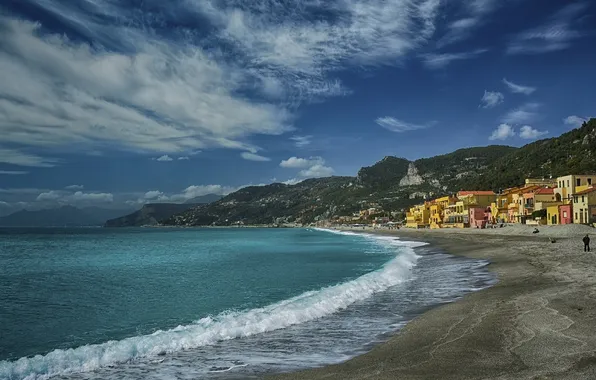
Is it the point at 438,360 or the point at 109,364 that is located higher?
the point at 438,360

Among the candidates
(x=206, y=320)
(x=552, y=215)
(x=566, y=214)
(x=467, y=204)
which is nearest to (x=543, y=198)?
(x=552, y=215)

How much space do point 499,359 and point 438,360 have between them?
1.14 meters

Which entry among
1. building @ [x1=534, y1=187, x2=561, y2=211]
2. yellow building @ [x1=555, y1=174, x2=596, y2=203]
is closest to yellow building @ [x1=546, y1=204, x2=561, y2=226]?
yellow building @ [x1=555, y1=174, x2=596, y2=203]

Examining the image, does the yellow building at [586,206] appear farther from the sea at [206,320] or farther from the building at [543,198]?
the sea at [206,320]

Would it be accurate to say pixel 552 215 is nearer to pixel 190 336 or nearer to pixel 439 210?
pixel 439 210

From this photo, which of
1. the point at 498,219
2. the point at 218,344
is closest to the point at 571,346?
the point at 218,344

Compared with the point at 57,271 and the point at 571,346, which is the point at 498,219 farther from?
the point at 571,346

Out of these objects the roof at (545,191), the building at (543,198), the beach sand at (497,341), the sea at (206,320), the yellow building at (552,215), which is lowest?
the sea at (206,320)

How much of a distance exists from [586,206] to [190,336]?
2416 inches

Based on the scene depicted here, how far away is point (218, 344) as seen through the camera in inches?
462

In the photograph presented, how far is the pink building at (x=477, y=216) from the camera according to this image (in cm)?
9711

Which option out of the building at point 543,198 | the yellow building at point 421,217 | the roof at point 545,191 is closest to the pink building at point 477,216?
the roof at point 545,191

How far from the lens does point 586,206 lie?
188 ft

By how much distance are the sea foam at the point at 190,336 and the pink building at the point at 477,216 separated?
8597 centimetres
